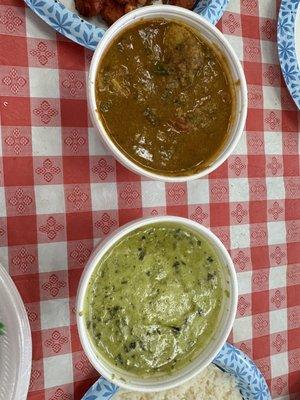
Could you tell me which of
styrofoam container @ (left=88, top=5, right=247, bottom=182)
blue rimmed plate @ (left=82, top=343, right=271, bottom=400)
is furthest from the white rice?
styrofoam container @ (left=88, top=5, right=247, bottom=182)

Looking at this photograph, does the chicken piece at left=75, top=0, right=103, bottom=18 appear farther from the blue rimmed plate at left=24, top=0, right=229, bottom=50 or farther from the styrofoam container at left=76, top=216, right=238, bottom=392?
the styrofoam container at left=76, top=216, right=238, bottom=392

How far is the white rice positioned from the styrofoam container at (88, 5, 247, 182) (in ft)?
2.21

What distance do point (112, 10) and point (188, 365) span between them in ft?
3.23

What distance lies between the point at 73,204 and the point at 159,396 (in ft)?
2.06

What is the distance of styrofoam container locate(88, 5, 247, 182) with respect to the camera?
1.32 m

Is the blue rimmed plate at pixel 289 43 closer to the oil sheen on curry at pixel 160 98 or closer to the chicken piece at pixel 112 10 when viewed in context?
the oil sheen on curry at pixel 160 98

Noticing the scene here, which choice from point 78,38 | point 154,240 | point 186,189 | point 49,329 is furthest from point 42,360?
point 78,38

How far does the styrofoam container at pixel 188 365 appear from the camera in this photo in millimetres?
1306

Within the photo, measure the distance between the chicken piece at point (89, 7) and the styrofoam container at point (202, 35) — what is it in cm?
17

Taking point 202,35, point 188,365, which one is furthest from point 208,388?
point 202,35

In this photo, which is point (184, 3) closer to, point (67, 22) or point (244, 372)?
point (67, 22)

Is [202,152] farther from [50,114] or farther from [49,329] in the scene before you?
[49,329]

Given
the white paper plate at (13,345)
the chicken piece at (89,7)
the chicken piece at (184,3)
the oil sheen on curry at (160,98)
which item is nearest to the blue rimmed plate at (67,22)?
the chicken piece at (89,7)

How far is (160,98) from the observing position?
138cm
